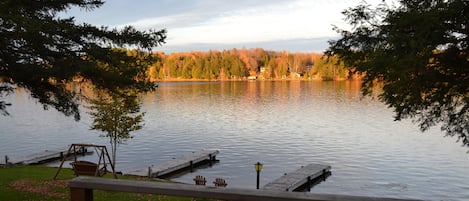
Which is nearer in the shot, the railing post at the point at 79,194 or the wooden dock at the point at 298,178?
the railing post at the point at 79,194

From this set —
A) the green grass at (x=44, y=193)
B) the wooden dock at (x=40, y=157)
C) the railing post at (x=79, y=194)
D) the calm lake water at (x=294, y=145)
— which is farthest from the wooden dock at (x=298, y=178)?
the railing post at (x=79, y=194)

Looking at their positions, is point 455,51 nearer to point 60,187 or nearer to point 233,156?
point 60,187

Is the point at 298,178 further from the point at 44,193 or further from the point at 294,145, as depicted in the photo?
the point at 44,193

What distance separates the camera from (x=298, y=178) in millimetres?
27844

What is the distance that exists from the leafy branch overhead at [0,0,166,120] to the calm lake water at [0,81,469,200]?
16540mm

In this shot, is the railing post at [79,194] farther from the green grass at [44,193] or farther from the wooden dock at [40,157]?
the wooden dock at [40,157]

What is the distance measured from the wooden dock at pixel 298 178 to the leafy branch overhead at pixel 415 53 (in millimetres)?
14894

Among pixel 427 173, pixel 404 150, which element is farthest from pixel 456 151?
pixel 427 173

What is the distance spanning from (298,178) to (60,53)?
19519mm

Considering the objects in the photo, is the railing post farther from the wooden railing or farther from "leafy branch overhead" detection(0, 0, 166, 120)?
"leafy branch overhead" detection(0, 0, 166, 120)

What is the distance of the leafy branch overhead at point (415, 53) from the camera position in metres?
7.99

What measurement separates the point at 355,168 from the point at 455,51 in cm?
2444

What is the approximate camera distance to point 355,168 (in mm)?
32219

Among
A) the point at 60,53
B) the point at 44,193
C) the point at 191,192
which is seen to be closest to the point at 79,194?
the point at 191,192
